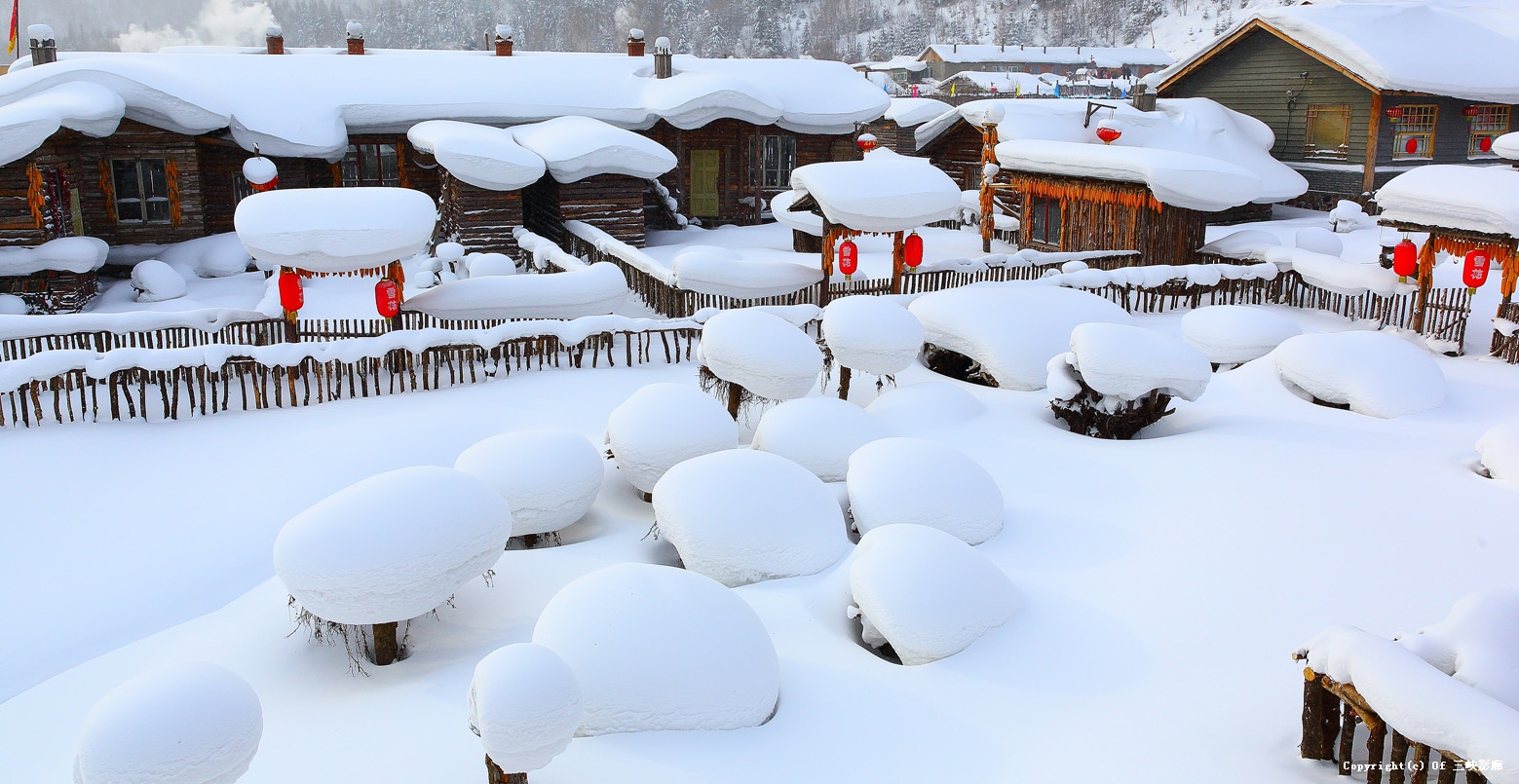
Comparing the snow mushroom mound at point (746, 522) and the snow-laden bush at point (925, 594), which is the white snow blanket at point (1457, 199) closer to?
the snow-laden bush at point (925, 594)

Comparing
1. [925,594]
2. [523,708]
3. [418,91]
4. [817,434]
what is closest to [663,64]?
[418,91]

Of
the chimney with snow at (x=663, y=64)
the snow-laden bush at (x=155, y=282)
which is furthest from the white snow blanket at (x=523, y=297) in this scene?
the chimney with snow at (x=663, y=64)

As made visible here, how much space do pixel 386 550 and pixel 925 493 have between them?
4159mm

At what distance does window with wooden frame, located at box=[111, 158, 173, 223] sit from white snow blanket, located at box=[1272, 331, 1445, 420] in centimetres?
1995

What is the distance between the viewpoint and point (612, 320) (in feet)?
44.5

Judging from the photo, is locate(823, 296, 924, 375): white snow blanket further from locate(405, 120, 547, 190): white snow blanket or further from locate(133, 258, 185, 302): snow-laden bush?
locate(133, 258, 185, 302): snow-laden bush

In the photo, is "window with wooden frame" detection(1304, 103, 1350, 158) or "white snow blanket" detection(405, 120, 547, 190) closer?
"white snow blanket" detection(405, 120, 547, 190)

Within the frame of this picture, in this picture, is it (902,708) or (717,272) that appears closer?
(902,708)

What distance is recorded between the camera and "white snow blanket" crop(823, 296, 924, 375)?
1188 centimetres

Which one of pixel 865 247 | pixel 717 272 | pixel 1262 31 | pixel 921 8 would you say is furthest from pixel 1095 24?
pixel 717 272

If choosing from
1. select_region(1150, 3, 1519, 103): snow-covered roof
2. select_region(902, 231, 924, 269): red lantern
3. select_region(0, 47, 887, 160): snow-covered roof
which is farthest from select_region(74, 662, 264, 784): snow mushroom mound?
select_region(1150, 3, 1519, 103): snow-covered roof

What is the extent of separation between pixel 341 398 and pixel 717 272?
18.0 feet

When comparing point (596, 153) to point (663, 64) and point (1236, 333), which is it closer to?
point (663, 64)

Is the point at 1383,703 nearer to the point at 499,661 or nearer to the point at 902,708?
the point at 902,708
